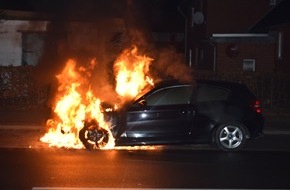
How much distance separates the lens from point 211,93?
469 inches

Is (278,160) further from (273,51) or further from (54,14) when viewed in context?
(273,51)

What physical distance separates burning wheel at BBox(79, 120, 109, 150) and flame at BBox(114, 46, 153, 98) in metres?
1.31

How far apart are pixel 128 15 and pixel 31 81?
182 inches

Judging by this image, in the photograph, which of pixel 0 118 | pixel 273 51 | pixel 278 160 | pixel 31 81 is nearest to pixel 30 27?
pixel 31 81

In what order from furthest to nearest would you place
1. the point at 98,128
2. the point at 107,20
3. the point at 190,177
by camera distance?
the point at 107,20 → the point at 98,128 → the point at 190,177

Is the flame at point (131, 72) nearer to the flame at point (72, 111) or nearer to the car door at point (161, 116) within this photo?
the flame at point (72, 111)

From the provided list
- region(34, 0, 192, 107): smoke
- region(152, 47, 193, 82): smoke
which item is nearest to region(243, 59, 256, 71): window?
region(34, 0, 192, 107): smoke

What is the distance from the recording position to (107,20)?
16047 mm

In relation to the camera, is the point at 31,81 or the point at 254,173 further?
the point at 31,81

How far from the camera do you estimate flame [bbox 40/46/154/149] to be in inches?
468

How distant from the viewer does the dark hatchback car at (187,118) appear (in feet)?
37.9

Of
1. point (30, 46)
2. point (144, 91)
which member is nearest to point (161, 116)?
point (144, 91)

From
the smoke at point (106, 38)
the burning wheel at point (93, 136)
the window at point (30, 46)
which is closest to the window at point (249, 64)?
the window at point (30, 46)

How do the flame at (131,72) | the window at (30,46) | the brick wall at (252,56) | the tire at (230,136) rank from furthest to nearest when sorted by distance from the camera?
the brick wall at (252,56) < the window at (30,46) < the flame at (131,72) < the tire at (230,136)
